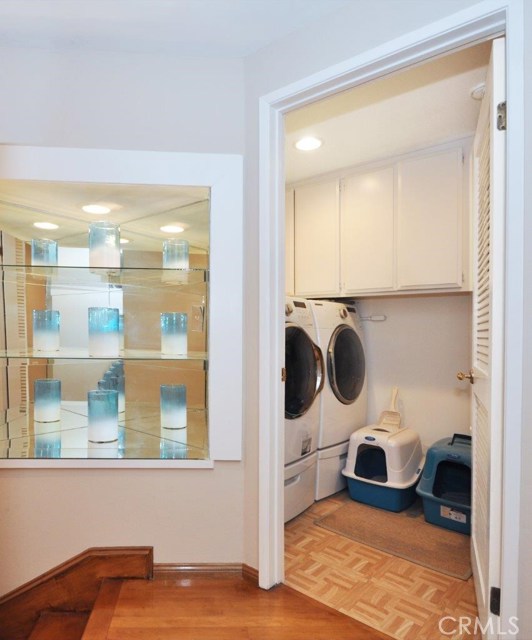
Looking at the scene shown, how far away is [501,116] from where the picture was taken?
122cm

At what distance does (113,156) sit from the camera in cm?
173

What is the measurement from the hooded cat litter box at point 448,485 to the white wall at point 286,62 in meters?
1.20

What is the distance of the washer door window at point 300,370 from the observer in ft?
7.82

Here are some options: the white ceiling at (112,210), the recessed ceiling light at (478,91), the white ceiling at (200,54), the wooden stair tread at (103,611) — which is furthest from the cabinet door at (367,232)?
the wooden stair tread at (103,611)

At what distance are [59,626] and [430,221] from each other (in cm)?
271

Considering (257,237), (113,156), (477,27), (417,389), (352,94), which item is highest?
(352,94)

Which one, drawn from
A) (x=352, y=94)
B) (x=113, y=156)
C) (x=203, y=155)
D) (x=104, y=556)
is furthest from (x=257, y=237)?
(x=104, y=556)

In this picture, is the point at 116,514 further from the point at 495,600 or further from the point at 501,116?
the point at 501,116

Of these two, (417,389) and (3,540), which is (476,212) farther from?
(3,540)

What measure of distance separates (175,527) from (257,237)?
1279 mm

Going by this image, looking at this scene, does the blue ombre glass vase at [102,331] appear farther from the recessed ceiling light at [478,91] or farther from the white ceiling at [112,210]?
the recessed ceiling light at [478,91]

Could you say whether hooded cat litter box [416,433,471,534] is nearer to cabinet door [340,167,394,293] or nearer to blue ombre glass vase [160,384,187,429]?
cabinet door [340,167,394,293]

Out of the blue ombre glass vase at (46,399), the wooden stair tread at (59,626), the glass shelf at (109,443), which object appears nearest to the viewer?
the wooden stair tread at (59,626)

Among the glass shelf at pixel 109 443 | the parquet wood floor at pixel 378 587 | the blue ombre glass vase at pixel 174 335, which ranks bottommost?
the parquet wood floor at pixel 378 587
